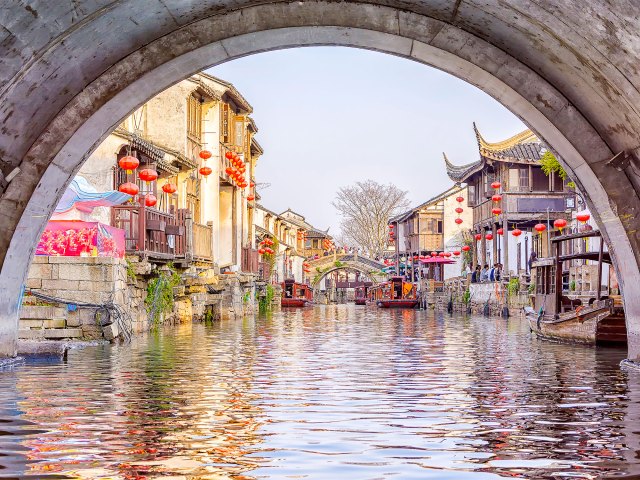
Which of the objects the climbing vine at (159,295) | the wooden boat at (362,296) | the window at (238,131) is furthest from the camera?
the wooden boat at (362,296)

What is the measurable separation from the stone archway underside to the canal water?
1918 millimetres

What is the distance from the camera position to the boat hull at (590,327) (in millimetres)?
20484

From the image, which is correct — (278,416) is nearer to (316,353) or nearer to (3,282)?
(3,282)

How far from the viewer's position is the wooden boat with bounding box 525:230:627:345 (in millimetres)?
20578

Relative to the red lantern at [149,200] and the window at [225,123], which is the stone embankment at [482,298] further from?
the red lantern at [149,200]

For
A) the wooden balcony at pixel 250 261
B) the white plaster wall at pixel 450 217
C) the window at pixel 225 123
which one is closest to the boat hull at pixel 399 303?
the white plaster wall at pixel 450 217

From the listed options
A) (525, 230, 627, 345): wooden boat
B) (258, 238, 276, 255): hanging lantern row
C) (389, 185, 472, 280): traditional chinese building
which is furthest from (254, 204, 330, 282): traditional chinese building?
(525, 230, 627, 345): wooden boat

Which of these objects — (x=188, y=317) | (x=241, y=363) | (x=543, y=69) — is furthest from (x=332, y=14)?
(x=188, y=317)

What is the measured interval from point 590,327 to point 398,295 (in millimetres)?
49291

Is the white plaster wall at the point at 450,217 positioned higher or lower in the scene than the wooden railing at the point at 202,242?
higher

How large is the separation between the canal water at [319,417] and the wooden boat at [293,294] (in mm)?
48849

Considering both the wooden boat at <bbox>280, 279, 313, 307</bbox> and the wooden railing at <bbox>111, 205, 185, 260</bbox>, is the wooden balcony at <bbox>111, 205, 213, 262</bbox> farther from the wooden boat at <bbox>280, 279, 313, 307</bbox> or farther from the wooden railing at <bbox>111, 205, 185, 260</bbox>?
the wooden boat at <bbox>280, 279, 313, 307</bbox>

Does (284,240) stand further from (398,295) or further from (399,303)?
(399,303)

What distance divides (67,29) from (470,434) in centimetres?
476
